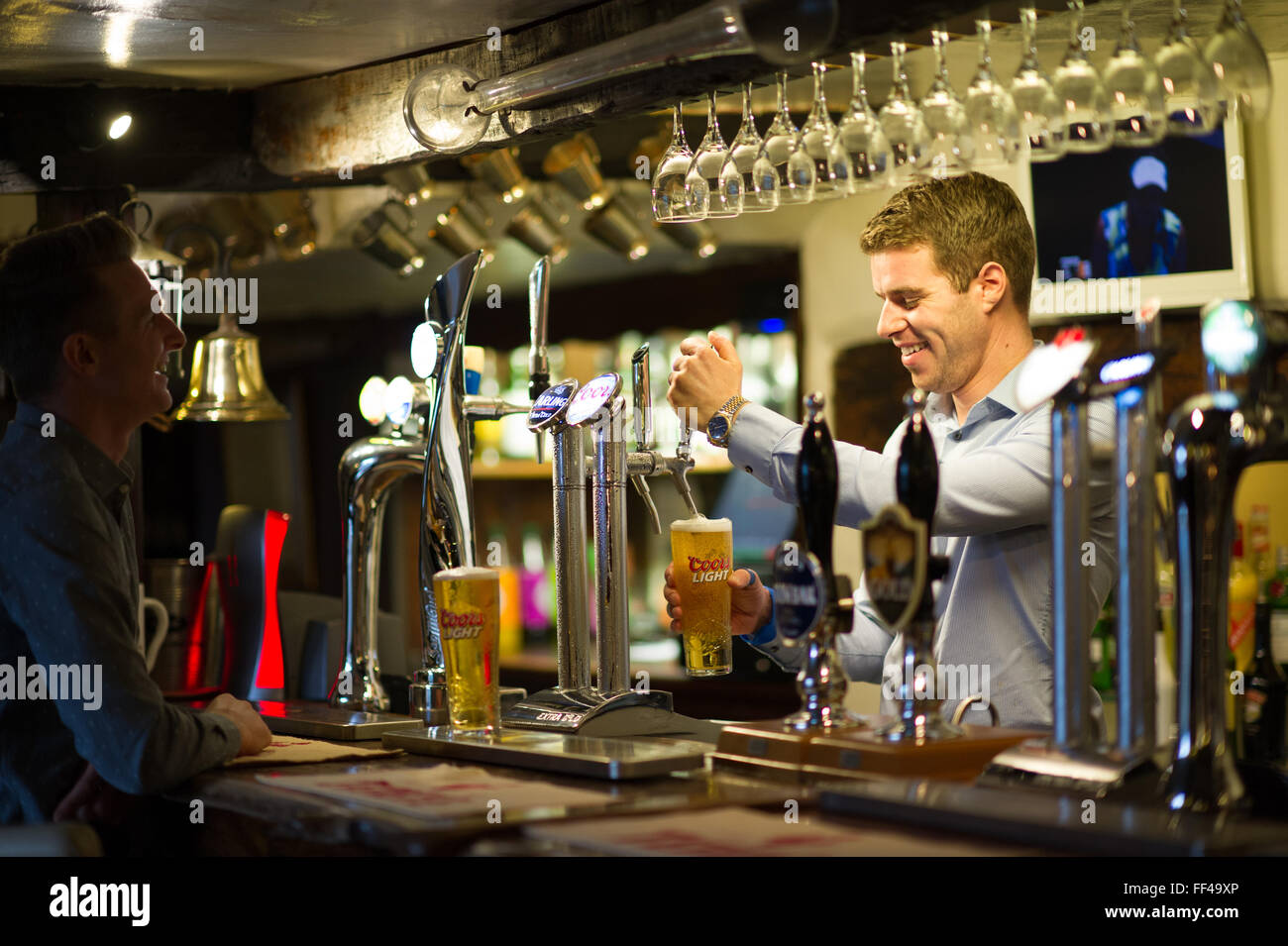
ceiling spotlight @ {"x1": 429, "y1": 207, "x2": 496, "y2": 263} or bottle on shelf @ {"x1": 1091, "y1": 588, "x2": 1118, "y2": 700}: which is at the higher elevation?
ceiling spotlight @ {"x1": 429, "y1": 207, "x2": 496, "y2": 263}

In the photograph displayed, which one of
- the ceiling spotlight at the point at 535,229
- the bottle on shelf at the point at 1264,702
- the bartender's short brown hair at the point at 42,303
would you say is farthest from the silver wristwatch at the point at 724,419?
the ceiling spotlight at the point at 535,229

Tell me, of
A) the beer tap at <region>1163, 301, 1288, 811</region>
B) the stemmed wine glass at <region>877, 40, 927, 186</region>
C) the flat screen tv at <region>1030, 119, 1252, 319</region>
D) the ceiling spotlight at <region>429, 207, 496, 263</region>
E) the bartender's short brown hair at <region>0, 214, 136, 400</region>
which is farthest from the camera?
the ceiling spotlight at <region>429, 207, 496, 263</region>

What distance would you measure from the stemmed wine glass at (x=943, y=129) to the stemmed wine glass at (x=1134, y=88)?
0.59 ft

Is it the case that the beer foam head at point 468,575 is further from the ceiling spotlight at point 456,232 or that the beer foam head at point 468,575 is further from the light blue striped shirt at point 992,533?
the ceiling spotlight at point 456,232

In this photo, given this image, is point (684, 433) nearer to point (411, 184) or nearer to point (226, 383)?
point (226, 383)

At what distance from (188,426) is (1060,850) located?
9.70 ft

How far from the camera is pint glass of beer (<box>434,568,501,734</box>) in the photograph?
1.87 meters

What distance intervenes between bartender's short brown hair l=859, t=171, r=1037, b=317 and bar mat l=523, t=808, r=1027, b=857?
1173mm

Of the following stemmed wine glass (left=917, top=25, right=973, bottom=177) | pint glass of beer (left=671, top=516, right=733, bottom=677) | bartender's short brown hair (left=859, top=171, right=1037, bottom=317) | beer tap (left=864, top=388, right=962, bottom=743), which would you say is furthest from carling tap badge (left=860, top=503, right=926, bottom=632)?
bartender's short brown hair (left=859, top=171, right=1037, bottom=317)

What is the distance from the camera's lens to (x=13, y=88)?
3064mm

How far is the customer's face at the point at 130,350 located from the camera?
1.96 m

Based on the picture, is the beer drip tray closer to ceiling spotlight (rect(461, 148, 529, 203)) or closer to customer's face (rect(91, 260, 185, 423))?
customer's face (rect(91, 260, 185, 423))

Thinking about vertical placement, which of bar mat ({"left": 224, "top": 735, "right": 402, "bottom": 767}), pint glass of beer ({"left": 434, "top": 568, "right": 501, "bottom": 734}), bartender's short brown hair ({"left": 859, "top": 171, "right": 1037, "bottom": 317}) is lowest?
bar mat ({"left": 224, "top": 735, "right": 402, "bottom": 767})

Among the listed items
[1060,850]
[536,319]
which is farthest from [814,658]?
[536,319]
